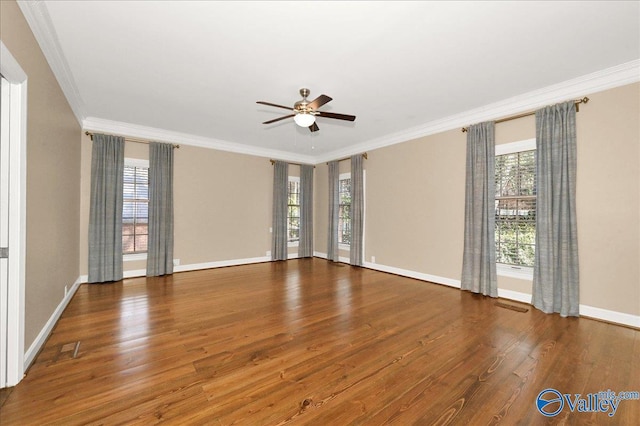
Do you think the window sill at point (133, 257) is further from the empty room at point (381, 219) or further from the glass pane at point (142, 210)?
the glass pane at point (142, 210)

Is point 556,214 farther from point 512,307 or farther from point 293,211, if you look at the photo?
point 293,211

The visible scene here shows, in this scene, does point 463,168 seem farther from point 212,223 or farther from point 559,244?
point 212,223

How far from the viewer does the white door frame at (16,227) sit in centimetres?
193

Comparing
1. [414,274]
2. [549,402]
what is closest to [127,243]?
[414,274]

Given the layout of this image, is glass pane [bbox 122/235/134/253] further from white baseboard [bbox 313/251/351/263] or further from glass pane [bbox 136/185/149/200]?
white baseboard [bbox 313/251/351/263]

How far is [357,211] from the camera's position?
6387 mm

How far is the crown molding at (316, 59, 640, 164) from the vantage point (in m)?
3.05

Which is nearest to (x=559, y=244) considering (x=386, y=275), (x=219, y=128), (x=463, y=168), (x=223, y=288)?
(x=463, y=168)

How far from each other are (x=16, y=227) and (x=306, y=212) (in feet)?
19.6

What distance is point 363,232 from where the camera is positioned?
6.30 meters

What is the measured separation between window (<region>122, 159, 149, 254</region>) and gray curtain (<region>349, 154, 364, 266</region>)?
4.48 m

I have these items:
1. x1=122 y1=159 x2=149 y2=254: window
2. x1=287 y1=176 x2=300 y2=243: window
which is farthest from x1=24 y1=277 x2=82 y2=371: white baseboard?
x1=287 y1=176 x2=300 y2=243: window

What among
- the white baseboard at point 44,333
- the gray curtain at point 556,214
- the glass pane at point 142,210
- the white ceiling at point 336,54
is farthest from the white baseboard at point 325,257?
the white baseboard at point 44,333

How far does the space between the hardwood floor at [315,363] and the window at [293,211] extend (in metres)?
3.67
